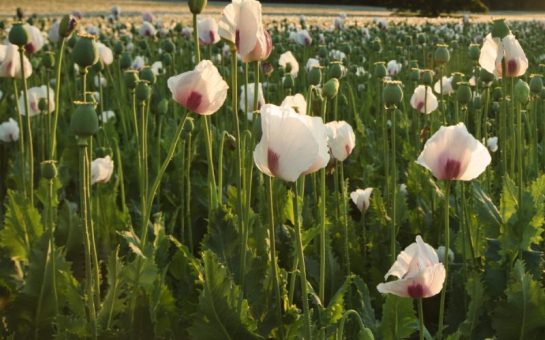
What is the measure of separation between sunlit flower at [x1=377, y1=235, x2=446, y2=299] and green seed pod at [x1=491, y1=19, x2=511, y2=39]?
2.05 ft

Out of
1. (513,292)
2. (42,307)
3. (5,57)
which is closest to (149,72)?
(5,57)

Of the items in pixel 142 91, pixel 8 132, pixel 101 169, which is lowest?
pixel 8 132

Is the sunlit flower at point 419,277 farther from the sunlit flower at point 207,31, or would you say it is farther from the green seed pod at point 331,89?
the sunlit flower at point 207,31

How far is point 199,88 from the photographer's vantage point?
1.20 metres

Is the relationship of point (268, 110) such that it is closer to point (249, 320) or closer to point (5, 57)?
point (249, 320)

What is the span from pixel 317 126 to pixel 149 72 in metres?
0.91

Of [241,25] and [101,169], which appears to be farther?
[101,169]

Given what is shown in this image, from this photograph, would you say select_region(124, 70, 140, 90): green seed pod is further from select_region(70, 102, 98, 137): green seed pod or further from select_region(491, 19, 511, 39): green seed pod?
select_region(491, 19, 511, 39): green seed pod

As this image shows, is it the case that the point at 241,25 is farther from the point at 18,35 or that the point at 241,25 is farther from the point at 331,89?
the point at 18,35

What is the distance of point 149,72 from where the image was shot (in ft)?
5.70

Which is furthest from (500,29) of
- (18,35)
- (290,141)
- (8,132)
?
(8,132)

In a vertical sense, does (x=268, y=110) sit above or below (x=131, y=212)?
above

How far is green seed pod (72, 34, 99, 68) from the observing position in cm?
123

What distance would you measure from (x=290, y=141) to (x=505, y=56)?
2.42 feet
